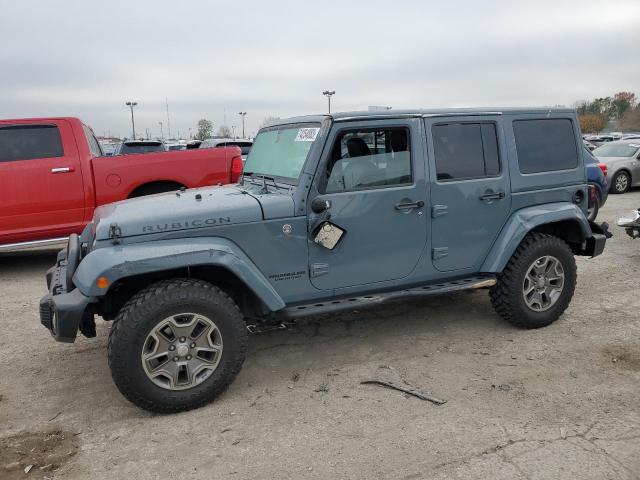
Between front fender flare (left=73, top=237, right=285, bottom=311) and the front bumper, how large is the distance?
0.08 m

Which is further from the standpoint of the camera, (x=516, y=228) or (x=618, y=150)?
(x=618, y=150)

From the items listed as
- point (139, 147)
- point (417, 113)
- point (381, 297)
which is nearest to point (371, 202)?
point (381, 297)

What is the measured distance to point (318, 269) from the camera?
367 cm

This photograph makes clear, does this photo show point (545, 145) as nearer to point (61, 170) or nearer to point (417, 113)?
point (417, 113)

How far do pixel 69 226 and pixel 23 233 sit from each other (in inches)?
20.3

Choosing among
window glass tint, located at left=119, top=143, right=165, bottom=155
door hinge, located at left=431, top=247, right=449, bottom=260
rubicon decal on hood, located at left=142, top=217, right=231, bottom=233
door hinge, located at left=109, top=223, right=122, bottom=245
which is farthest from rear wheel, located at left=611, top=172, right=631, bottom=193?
door hinge, located at left=109, top=223, right=122, bottom=245

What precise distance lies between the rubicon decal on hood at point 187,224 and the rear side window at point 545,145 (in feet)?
8.35

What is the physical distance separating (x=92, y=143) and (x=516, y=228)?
5.75m

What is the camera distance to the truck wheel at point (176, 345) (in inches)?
122

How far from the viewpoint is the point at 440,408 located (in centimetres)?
325

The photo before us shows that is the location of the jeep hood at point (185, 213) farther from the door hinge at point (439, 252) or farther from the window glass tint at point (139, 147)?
the window glass tint at point (139, 147)

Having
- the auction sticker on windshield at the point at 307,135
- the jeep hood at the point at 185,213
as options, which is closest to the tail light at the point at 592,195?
the auction sticker on windshield at the point at 307,135

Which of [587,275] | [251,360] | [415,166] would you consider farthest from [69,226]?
[587,275]

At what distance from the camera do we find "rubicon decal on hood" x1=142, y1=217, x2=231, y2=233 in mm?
3281
